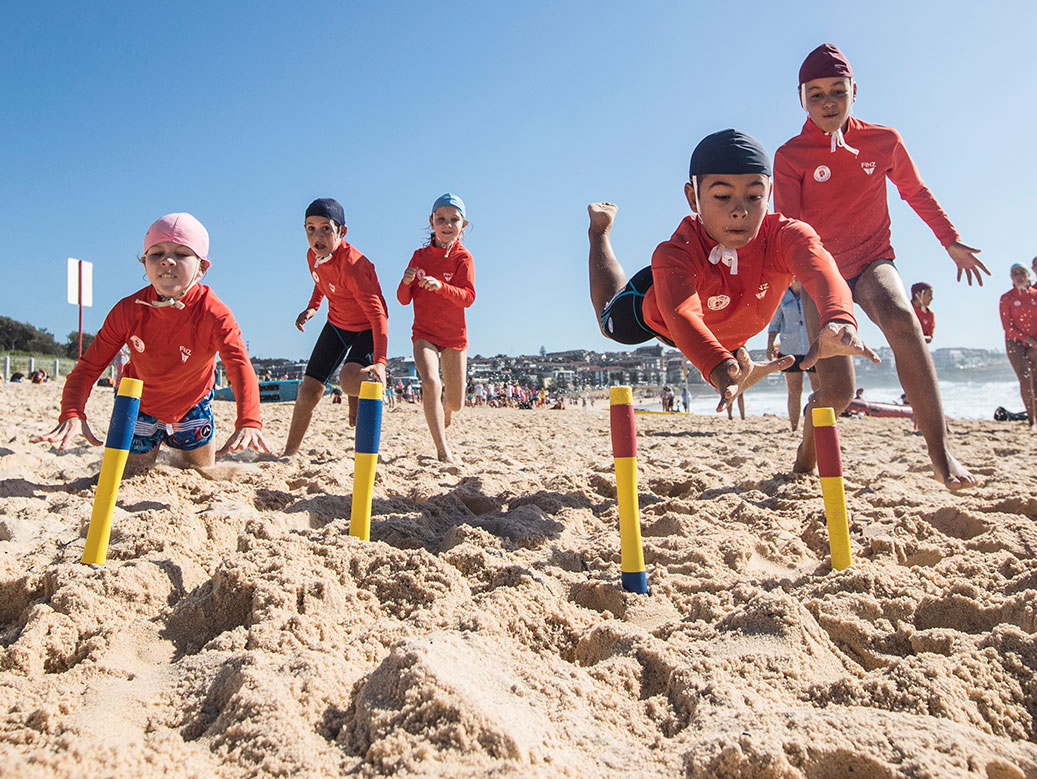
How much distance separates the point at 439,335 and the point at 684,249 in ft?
8.47

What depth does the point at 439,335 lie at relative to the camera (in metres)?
5.21

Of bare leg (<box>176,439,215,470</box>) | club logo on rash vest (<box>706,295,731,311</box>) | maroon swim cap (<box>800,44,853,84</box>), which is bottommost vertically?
bare leg (<box>176,439,215,470</box>)

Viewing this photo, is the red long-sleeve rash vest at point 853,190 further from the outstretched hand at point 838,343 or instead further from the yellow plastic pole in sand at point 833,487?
the yellow plastic pole in sand at point 833,487

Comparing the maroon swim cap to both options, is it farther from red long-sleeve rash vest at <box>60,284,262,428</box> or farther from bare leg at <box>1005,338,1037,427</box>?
bare leg at <box>1005,338,1037,427</box>

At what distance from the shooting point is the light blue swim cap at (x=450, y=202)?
540 centimetres

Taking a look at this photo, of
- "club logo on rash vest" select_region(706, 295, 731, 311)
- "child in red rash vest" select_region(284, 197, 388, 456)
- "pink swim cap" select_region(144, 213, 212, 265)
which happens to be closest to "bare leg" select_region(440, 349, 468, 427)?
"child in red rash vest" select_region(284, 197, 388, 456)

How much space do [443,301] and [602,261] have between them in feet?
4.34

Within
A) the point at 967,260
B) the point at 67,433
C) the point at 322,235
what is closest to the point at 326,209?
the point at 322,235

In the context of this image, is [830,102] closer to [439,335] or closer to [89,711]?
[439,335]

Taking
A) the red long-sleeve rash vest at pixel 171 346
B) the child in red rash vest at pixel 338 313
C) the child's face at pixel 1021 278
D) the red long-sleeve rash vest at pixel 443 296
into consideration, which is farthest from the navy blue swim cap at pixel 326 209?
the child's face at pixel 1021 278

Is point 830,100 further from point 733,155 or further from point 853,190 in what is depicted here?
point 733,155

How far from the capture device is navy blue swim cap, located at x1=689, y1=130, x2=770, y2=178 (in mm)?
2916

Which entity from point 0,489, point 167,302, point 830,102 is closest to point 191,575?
point 0,489

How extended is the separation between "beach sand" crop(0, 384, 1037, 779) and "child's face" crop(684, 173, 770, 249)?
1.34 meters
